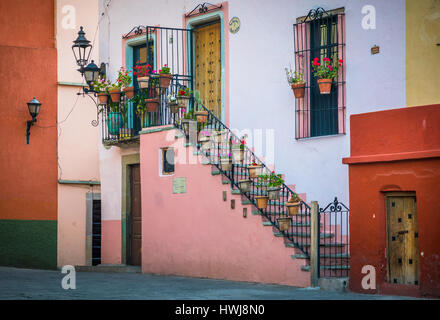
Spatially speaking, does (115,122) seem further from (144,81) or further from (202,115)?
(202,115)

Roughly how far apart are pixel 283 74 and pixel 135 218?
200 inches

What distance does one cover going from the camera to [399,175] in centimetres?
1041

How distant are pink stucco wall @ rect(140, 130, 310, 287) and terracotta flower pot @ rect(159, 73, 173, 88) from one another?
3.26ft

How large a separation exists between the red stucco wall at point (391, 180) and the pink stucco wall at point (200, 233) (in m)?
1.42

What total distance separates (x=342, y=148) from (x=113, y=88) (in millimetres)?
5779

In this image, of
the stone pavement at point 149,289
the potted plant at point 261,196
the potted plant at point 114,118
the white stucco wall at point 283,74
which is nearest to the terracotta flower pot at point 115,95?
the potted plant at point 114,118

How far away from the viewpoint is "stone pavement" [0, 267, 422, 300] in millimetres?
10375

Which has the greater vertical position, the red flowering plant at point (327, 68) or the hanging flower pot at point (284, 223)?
the red flowering plant at point (327, 68)

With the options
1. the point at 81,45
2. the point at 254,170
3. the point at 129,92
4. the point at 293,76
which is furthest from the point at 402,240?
the point at 81,45

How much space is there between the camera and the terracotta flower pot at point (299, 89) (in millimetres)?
13539

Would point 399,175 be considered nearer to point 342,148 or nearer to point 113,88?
point 342,148

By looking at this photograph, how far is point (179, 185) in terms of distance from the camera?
572 inches

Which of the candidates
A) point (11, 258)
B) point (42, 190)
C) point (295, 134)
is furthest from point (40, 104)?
point (295, 134)

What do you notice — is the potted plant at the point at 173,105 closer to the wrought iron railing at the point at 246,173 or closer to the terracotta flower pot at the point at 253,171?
the wrought iron railing at the point at 246,173
